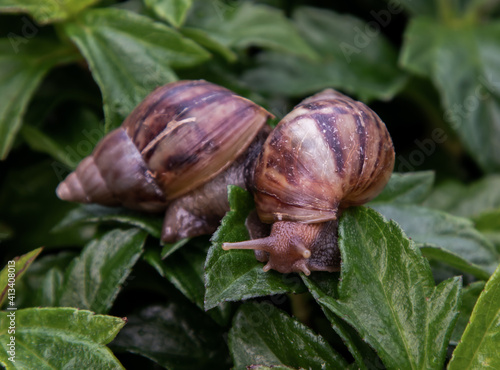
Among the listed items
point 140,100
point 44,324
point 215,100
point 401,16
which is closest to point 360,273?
point 215,100

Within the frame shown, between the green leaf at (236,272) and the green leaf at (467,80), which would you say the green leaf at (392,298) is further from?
the green leaf at (467,80)

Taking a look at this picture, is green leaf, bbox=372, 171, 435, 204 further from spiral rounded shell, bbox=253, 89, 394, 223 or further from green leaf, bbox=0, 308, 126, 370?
green leaf, bbox=0, 308, 126, 370

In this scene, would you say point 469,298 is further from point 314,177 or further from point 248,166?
point 248,166

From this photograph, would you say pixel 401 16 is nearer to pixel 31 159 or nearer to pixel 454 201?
pixel 454 201

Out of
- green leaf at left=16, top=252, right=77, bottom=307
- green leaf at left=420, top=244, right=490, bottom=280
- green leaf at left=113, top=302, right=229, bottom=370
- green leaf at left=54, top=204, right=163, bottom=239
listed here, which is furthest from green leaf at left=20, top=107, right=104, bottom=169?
green leaf at left=420, top=244, right=490, bottom=280

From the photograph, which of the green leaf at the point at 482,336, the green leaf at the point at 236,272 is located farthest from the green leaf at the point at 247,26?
the green leaf at the point at 482,336

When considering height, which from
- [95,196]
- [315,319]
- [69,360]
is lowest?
[315,319]

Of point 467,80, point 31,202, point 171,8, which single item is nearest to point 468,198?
point 467,80
